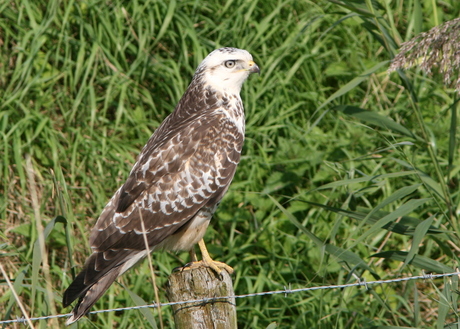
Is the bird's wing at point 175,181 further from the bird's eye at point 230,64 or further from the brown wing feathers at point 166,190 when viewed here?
the bird's eye at point 230,64

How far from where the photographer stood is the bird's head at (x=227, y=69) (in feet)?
13.0

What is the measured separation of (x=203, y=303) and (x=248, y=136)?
2617 mm

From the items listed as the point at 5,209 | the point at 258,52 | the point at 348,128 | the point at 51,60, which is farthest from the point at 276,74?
the point at 5,209

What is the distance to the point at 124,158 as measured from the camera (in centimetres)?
502

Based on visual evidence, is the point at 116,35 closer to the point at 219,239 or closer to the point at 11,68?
the point at 11,68

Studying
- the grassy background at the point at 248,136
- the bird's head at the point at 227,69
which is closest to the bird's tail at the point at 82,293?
the grassy background at the point at 248,136

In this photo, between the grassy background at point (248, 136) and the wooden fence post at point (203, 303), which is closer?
the wooden fence post at point (203, 303)

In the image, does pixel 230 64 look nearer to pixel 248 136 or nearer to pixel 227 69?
pixel 227 69

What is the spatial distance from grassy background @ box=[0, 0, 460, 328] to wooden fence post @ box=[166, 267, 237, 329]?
146 cm

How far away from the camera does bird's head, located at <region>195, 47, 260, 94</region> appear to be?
3947 millimetres

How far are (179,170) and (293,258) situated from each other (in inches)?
55.4

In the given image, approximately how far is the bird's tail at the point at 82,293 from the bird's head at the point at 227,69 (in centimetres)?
139

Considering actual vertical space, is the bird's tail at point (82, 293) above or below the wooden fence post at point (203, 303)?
below

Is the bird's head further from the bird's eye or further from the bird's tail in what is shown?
the bird's tail
